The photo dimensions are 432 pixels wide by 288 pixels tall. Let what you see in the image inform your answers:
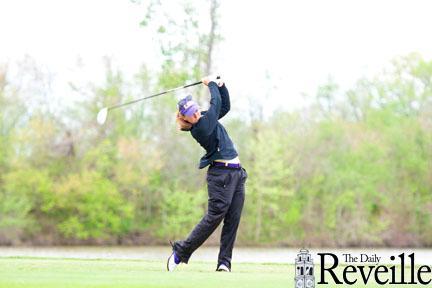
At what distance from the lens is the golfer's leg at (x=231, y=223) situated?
10.1m

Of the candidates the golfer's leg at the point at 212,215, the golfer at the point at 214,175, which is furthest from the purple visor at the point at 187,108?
the golfer's leg at the point at 212,215

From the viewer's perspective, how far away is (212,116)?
9664mm

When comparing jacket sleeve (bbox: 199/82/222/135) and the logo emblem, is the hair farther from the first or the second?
the logo emblem

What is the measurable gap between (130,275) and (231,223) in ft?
5.87

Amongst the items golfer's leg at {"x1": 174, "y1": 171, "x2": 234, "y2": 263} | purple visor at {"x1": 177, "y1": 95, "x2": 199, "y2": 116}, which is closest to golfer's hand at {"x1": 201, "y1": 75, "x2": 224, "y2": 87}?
purple visor at {"x1": 177, "y1": 95, "x2": 199, "y2": 116}

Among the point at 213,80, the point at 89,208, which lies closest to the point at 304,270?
the point at 213,80

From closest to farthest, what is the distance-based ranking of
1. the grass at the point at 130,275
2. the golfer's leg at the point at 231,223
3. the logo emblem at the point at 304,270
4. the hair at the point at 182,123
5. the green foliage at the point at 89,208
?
the logo emblem at the point at 304,270 → the grass at the point at 130,275 → the hair at the point at 182,123 → the golfer's leg at the point at 231,223 → the green foliage at the point at 89,208

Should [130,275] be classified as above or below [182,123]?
below

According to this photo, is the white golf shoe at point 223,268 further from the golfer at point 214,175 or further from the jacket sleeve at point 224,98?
the jacket sleeve at point 224,98

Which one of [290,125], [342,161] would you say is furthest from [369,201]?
[290,125]

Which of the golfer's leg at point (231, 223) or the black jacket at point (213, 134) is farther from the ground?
the black jacket at point (213, 134)

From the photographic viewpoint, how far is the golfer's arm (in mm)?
9617

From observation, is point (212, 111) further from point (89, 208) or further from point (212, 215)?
point (89, 208)

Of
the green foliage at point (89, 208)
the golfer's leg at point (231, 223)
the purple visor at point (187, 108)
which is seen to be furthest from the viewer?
the green foliage at point (89, 208)
